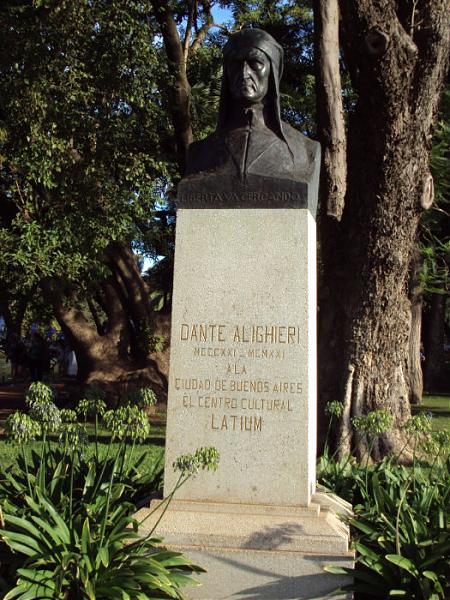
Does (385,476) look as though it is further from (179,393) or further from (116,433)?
(116,433)

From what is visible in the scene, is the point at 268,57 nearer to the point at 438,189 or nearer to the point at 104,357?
the point at 438,189

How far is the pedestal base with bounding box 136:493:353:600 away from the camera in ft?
16.2

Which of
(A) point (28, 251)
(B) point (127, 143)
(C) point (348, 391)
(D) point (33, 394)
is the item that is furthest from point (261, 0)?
(D) point (33, 394)

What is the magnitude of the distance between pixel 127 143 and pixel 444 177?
7.58 meters

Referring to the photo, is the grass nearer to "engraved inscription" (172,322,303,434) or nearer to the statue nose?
"engraved inscription" (172,322,303,434)


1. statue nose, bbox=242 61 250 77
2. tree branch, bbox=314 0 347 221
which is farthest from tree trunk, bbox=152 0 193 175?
statue nose, bbox=242 61 250 77

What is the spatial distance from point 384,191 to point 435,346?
1987 cm

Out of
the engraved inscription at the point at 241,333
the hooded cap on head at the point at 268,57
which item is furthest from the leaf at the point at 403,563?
the hooded cap on head at the point at 268,57

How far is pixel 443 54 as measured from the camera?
10680 mm

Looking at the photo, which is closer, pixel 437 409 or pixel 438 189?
pixel 438 189

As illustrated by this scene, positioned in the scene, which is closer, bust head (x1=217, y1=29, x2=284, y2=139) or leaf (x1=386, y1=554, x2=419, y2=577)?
leaf (x1=386, y1=554, x2=419, y2=577)

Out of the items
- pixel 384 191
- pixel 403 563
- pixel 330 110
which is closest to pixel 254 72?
pixel 403 563

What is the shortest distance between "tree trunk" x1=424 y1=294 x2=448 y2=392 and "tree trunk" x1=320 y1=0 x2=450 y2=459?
1786 centimetres

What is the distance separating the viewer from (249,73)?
19.2 ft
